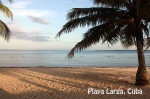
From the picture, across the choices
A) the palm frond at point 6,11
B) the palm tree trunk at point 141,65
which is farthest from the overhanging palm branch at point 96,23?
the palm frond at point 6,11

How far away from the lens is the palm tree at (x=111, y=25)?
33.5 ft

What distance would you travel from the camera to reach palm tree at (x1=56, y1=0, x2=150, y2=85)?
1020cm

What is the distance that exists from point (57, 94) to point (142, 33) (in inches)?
176

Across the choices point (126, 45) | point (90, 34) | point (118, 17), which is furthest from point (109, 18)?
point (126, 45)

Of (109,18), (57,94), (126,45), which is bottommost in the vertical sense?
(57,94)

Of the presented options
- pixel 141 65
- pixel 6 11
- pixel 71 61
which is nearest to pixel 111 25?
pixel 141 65

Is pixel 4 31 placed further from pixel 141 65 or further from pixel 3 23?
pixel 141 65

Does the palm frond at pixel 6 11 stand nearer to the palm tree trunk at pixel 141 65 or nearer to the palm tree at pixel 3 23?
the palm tree at pixel 3 23

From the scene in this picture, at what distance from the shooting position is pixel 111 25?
1011 centimetres

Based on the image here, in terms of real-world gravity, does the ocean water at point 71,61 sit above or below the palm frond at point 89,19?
below

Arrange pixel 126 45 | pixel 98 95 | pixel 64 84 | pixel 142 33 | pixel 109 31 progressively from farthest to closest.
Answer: pixel 126 45 → pixel 64 84 → pixel 142 33 → pixel 109 31 → pixel 98 95

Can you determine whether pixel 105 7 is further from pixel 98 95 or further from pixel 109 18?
A: pixel 98 95

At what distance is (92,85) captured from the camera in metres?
11.4

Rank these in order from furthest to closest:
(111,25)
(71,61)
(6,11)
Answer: (71,61) → (6,11) → (111,25)
